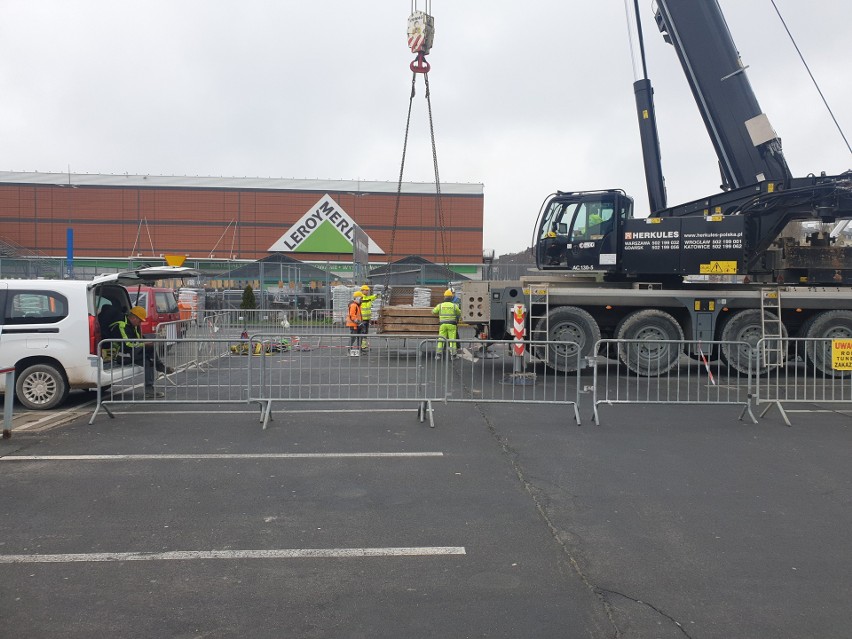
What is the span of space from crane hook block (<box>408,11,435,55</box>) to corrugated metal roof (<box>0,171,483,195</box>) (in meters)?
38.1

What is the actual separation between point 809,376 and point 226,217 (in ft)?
147

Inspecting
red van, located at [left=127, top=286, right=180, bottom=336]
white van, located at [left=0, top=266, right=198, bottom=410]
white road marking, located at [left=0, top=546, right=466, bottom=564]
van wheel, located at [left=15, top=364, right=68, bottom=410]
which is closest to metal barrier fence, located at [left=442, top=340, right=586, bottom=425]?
white road marking, located at [left=0, top=546, right=466, bottom=564]

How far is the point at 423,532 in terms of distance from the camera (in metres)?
Answer: 5.01

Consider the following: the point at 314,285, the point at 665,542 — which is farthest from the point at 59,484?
the point at 314,285

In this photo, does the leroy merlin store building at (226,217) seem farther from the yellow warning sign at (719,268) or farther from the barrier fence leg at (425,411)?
the barrier fence leg at (425,411)

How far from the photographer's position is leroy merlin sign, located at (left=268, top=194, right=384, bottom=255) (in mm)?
51219

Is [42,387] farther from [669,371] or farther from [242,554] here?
[669,371]

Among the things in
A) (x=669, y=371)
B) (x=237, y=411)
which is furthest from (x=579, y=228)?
(x=237, y=411)

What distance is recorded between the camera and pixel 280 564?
4.45 meters

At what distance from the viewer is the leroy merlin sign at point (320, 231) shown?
168 ft

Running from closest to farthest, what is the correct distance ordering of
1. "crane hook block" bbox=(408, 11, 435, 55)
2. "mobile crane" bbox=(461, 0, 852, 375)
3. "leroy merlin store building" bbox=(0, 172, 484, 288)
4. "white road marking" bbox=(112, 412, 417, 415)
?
1. "white road marking" bbox=(112, 412, 417, 415)
2. "crane hook block" bbox=(408, 11, 435, 55)
3. "mobile crane" bbox=(461, 0, 852, 375)
4. "leroy merlin store building" bbox=(0, 172, 484, 288)

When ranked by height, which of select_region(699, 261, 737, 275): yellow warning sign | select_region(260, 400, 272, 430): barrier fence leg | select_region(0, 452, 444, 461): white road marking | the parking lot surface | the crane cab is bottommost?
the parking lot surface

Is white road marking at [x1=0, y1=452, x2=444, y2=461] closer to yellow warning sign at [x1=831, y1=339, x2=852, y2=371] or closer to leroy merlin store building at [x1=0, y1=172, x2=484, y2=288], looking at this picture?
yellow warning sign at [x1=831, y1=339, x2=852, y2=371]

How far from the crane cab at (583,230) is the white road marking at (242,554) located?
10.4m
